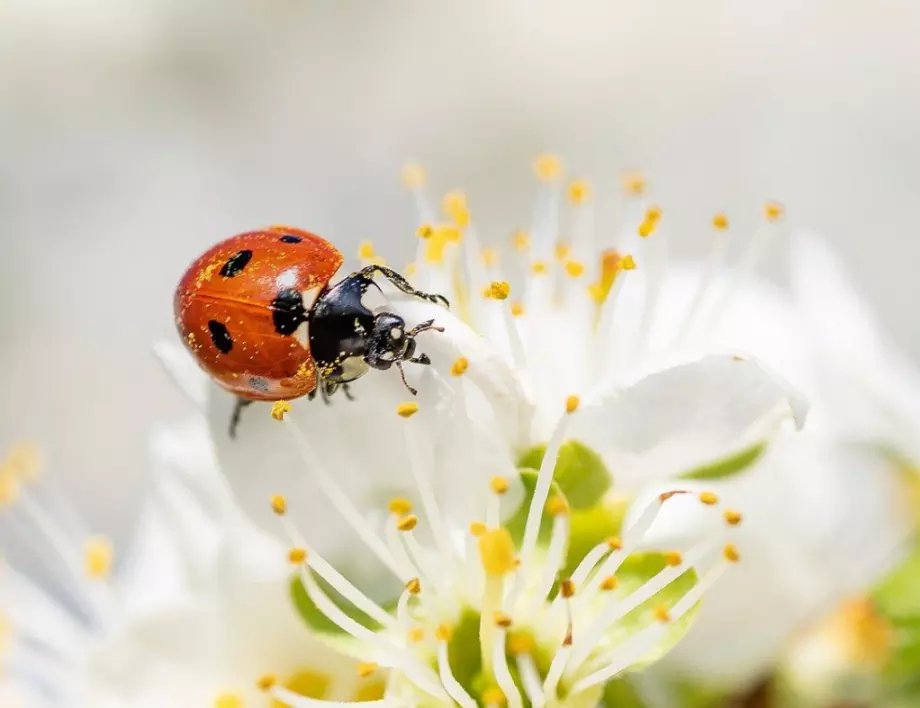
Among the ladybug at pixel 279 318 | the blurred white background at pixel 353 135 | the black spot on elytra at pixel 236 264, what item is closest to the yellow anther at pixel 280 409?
the ladybug at pixel 279 318

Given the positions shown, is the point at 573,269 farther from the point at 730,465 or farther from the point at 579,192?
the point at 730,465

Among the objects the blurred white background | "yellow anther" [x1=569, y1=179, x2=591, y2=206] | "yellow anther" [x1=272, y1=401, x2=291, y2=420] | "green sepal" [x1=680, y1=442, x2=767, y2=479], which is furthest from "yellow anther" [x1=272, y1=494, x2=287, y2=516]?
the blurred white background

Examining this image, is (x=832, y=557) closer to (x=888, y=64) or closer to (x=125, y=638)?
(x=125, y=638)

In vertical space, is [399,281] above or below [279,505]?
above

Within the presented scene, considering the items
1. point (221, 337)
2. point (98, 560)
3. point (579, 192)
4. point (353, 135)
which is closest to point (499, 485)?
point (221, 337)

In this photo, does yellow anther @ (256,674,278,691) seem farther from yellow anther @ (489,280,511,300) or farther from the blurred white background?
the blurred white background

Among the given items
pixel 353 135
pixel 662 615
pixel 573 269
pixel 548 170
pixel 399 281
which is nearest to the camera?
pixel 662 615

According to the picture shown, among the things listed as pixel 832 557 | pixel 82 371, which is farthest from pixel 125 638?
pixel 82 371
